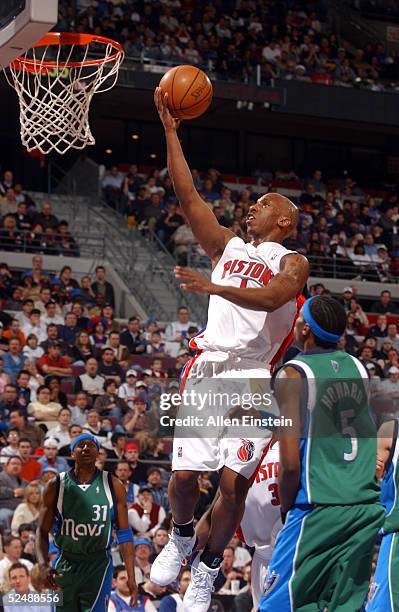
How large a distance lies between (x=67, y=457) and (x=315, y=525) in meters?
7.37

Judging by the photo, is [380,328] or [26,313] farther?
[380,328]

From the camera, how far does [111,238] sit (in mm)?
20641

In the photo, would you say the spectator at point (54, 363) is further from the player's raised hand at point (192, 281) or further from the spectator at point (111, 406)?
the player's raised hand at point (192, 281)

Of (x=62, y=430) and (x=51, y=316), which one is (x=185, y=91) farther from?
(x=51, y=316)

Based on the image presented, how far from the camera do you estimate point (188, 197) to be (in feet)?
21.5

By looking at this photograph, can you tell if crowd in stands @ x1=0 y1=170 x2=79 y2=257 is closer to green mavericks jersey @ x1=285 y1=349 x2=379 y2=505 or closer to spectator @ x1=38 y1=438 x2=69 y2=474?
spectator @ x1=38 y1=438 x2=69 y2=474

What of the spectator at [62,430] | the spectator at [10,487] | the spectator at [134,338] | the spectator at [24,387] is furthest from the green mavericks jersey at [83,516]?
the spectator at [134,338]

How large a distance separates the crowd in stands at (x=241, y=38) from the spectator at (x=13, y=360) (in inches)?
348

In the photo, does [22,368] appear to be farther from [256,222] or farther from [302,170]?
[302,170]

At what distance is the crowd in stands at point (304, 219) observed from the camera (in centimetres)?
2064

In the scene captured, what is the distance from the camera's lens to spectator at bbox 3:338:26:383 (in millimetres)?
13938

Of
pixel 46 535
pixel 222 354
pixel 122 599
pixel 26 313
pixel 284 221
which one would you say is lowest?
pixel 122 599

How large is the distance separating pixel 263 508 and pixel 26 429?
5.79 metres

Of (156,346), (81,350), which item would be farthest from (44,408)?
(156,346)
